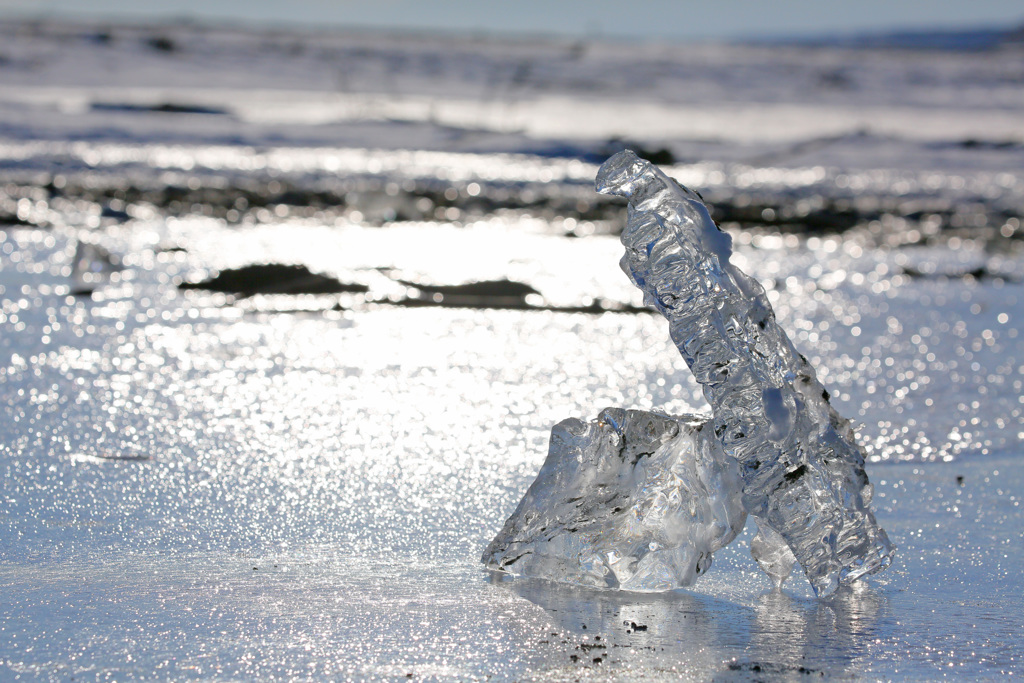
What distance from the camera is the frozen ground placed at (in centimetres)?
150

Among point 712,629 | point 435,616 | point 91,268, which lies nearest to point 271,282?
point 91,268

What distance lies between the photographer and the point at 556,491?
1.85 metres

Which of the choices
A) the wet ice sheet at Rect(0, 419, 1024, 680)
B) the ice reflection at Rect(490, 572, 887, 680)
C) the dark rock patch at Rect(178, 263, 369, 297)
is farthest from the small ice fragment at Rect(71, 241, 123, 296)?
the ice reflection at Rect(490, 572, 887, 680)

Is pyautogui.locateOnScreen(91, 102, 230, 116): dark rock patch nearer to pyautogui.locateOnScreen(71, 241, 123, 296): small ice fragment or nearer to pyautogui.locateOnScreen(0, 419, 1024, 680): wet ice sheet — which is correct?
pyautogui.locateOnScreen(71, 241, 123, 296): small ice fragment

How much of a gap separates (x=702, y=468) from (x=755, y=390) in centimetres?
16

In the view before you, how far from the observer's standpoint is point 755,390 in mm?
1741

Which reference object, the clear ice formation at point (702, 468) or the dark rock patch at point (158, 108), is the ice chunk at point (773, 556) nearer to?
the clear ice formation at point (702, 468)

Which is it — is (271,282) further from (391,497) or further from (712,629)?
(712,629)

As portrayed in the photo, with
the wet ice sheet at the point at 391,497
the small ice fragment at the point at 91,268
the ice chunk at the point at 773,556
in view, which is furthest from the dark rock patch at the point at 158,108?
the ice chunk at the point at 773,556

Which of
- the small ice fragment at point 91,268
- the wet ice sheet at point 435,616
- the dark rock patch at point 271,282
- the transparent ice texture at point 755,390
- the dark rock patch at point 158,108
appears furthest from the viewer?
the dark rock patch at point 158,108

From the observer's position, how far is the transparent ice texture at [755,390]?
5.69 ft

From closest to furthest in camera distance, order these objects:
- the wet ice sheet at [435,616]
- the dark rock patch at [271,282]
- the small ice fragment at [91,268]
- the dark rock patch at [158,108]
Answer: the wet ice sheet at [435,616] → the small ice fragment at [91,268] → the dark rock patch at [271,282] → the dark rock patch at [158,108]

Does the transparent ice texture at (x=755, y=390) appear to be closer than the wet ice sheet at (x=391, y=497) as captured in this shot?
No

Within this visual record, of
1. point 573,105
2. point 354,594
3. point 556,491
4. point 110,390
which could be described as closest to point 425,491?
point 556,491
